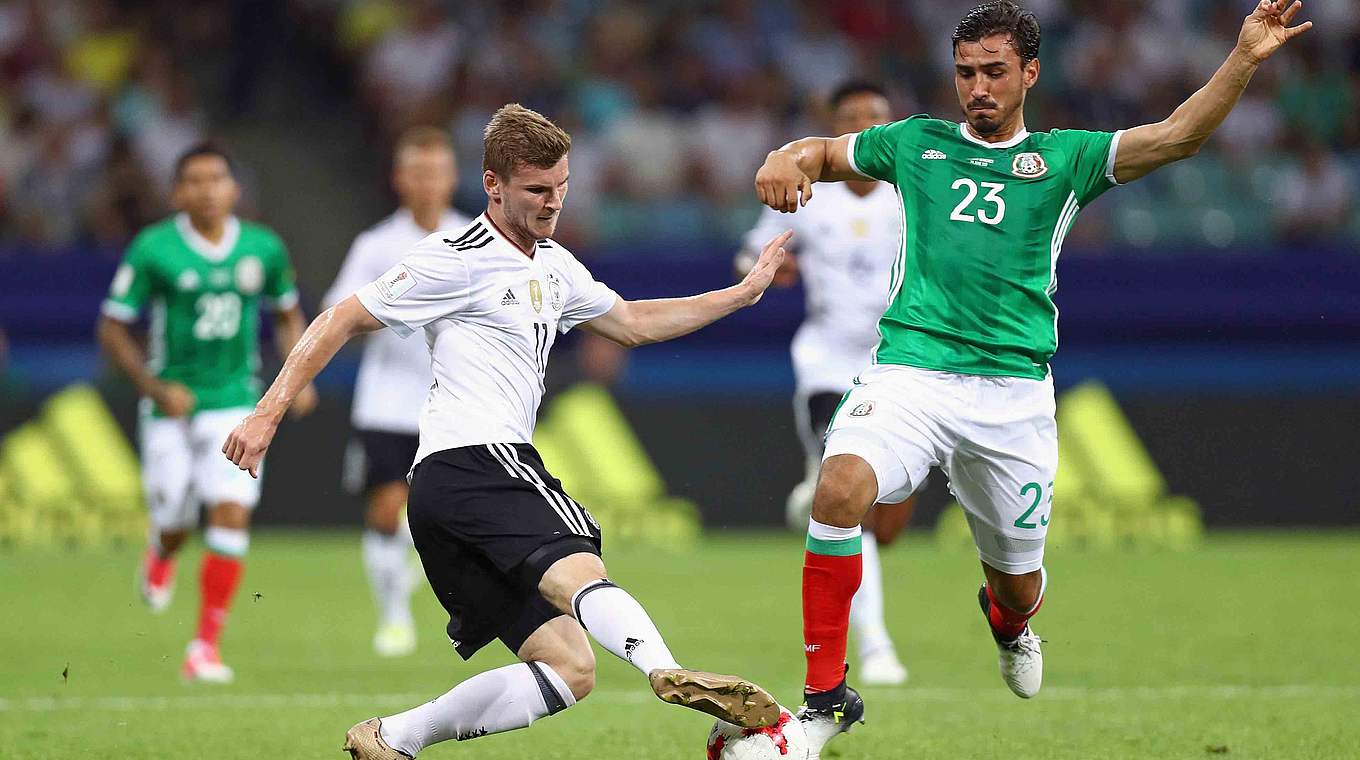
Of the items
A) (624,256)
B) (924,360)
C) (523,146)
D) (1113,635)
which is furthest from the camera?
(624,256)

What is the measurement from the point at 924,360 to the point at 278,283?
4777 millimetres

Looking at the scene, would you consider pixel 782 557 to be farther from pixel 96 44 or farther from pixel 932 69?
pixel 96 44

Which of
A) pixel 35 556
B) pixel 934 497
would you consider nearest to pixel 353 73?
pixel 35 556

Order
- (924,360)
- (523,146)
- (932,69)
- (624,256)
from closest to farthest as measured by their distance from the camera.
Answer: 1. (523,146)
2. (924,360)
3. (624,256)
4. (932,69)

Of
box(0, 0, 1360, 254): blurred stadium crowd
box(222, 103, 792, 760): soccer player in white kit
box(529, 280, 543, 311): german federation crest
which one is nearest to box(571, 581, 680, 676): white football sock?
box(222, 103, 792, 760): soccer player in white kit

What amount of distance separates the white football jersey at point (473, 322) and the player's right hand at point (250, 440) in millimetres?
492

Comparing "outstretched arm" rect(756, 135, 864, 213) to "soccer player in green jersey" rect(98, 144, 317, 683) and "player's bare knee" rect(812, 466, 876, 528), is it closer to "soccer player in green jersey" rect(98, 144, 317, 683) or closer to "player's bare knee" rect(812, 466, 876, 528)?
"player's bare knee" rect(812, 466, 876, 528)

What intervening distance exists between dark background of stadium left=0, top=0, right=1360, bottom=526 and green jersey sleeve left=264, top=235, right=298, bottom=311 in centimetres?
466

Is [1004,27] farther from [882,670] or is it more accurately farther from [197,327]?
[197,327]

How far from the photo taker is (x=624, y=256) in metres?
15.3

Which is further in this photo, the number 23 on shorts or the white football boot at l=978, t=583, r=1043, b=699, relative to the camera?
the white football boot at l=978, t=583, r=1043, b=699

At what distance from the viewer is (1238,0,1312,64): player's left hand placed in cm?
574

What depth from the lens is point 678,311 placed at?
623 cm

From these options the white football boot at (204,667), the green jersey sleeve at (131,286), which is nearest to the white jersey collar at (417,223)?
the green jersey sleeve at (131,286)
